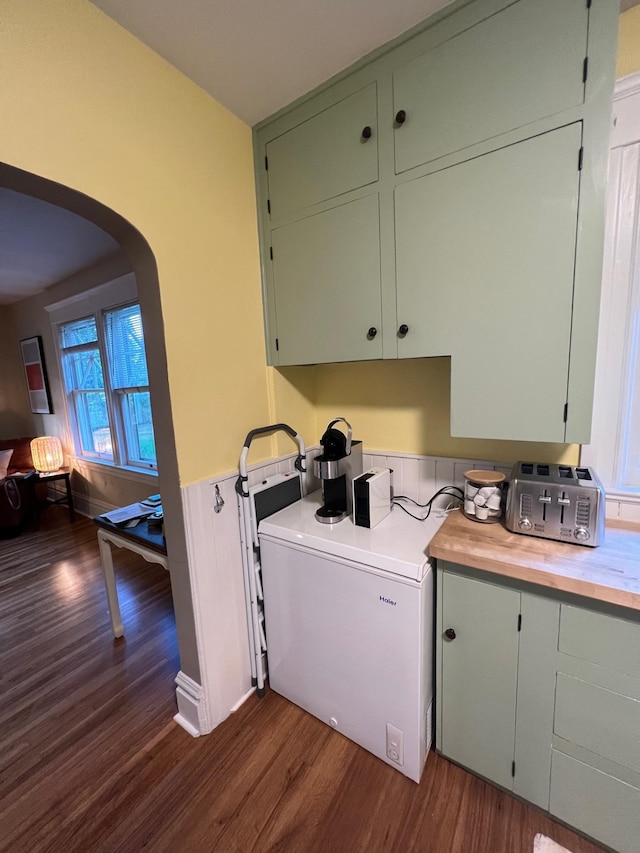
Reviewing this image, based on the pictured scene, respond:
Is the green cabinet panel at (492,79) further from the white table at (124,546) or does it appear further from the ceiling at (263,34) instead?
the white table at (124,546)

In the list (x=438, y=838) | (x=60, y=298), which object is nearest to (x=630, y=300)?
(x=438, y=838)

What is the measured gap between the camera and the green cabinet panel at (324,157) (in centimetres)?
127

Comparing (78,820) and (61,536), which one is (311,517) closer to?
(78,820)

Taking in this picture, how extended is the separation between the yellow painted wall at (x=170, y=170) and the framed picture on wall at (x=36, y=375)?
3.86 metres

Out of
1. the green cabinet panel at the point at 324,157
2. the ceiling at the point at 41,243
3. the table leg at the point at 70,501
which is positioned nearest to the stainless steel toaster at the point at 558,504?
the green cabinet panel at the point at 324,157

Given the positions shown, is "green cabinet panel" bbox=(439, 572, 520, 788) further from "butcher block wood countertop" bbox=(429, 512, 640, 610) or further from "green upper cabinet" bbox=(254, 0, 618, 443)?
"green upper cabinet" bbox=(254, 0, 618, 443)

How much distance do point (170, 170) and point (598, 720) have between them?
7.31 ft

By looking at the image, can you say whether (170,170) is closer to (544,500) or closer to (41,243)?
(544,500)

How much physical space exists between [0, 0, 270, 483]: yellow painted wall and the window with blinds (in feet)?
5.77

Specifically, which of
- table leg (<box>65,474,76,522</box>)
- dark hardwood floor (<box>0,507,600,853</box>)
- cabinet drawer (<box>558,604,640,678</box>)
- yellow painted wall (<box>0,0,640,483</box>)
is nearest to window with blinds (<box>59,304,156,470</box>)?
table leg (<box>65,474,76,522</box>)

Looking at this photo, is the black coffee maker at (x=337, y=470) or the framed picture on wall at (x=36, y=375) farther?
the framed picture on wall at (x=36, y=375)

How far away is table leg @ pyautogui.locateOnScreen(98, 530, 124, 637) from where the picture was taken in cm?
201

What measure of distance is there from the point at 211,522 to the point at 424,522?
2.91 ft

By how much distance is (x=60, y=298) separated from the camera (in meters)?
3.64
